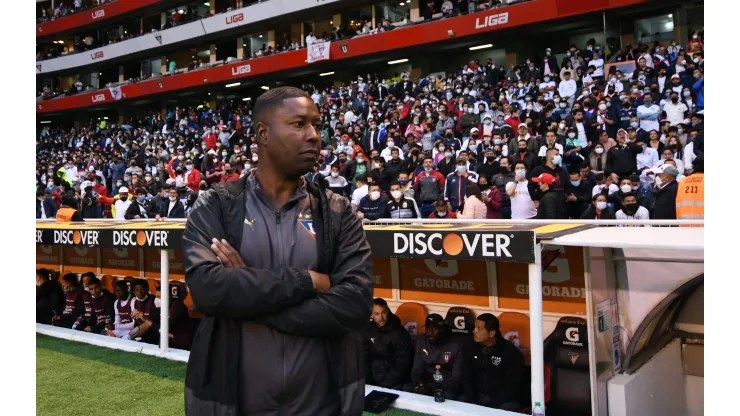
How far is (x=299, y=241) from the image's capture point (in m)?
2.03

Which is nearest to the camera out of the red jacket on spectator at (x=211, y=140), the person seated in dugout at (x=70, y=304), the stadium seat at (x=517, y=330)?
the stadium seat at (x=517, y=330)

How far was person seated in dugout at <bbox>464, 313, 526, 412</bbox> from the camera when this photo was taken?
16.9ft

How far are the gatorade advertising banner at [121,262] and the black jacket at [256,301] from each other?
800 centimetres

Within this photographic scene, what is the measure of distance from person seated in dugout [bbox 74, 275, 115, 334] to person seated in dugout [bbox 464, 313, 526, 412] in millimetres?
5639

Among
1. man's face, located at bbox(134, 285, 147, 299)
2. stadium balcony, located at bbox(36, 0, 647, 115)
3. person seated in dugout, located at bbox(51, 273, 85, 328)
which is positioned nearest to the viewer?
man's face, located at bbox(134, 285, 147, 299)

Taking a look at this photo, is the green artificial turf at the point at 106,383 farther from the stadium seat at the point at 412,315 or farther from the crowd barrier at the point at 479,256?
the stadium seat at the point at 412,315

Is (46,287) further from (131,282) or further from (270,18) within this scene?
(270,18)

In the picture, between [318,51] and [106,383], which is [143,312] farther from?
[318,51]

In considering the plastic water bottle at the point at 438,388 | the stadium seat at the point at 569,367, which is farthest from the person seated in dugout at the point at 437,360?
the stadium seat at the point at 569,367

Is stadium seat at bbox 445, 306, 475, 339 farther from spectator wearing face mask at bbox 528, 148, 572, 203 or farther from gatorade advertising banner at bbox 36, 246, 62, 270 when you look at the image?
gatorade advertising banner at bbox 36, 246, 62, 270

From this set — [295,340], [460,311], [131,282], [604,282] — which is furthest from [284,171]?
[131,282]

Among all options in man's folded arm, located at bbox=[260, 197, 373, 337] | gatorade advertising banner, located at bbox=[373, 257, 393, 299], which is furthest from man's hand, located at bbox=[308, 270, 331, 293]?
gatorade advertising banner, located at bbox=[373, 257, 393, 299]

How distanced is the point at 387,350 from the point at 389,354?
0.14ft

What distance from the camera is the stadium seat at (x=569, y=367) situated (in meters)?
4.73
